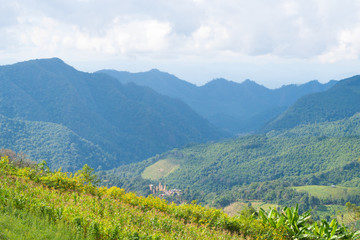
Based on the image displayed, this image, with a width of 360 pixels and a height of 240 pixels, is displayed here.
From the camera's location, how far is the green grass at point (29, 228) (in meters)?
7.87

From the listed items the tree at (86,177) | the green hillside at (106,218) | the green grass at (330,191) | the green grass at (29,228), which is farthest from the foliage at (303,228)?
the green grass at (330,191)

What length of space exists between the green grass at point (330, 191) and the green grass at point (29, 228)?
115881mm

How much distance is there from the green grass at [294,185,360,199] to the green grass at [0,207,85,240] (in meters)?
116

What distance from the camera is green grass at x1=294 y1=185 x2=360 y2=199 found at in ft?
353

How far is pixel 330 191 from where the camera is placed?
114562 mm

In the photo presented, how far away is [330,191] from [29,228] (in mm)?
124423

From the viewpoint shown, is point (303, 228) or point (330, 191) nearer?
point (303, 228)

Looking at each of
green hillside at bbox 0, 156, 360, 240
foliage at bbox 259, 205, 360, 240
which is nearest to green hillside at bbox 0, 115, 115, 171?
green hillside at bbox 0, 156, 360, 240

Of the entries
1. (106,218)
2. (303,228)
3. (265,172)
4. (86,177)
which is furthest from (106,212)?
(265,172)

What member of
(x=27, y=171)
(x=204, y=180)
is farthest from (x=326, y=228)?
(x=204, y=180)

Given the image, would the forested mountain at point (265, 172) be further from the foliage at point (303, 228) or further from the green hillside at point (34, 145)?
the foliage at point (303, 228)

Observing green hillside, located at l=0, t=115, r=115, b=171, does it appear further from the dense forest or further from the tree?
the tree

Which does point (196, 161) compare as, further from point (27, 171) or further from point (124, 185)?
point (27, 171)

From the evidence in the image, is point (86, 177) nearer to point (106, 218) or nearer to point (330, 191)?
point (106, 218)
